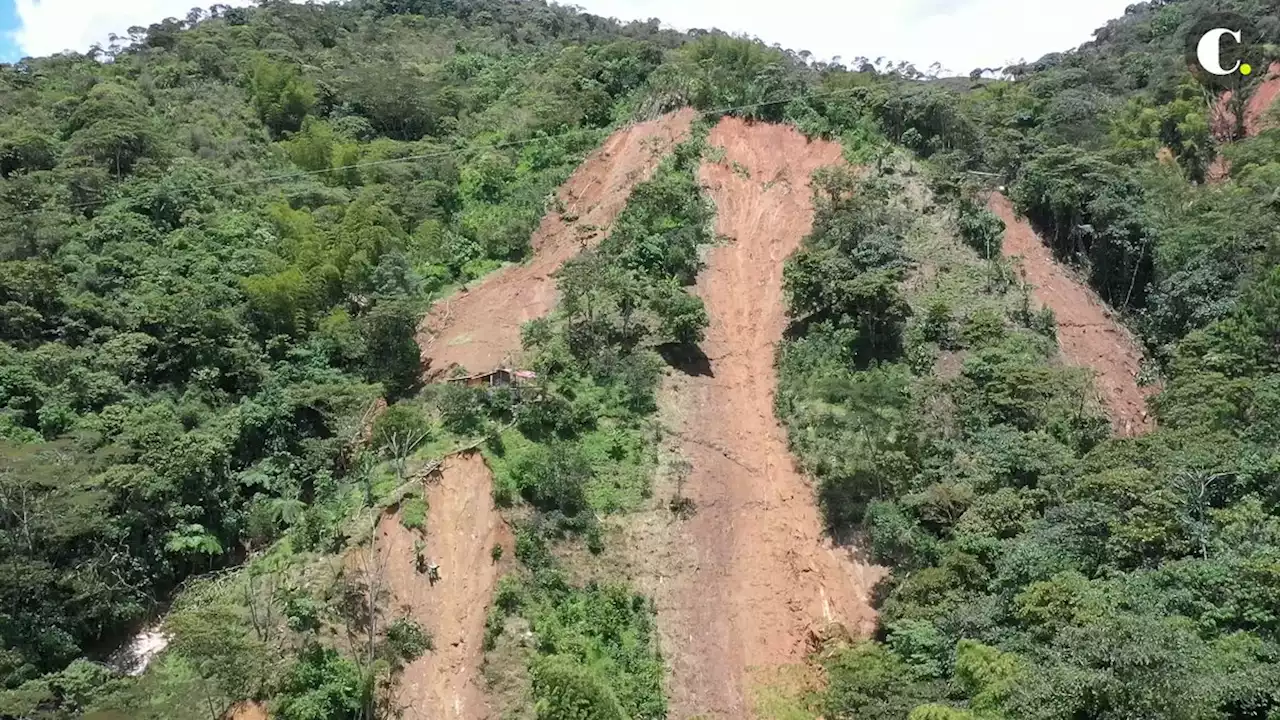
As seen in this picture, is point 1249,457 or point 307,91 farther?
point 307,91

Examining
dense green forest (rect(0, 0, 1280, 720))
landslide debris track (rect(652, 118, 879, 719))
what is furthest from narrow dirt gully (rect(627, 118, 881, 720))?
dense green forest (rect(0, 0, 1280, 720))

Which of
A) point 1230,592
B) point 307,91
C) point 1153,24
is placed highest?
point 1153,24

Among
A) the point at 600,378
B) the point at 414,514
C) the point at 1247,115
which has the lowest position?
the point at 414,514

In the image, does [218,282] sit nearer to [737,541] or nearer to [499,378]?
[499,378]

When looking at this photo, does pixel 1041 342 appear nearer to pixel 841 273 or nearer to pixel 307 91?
pixel 841 273

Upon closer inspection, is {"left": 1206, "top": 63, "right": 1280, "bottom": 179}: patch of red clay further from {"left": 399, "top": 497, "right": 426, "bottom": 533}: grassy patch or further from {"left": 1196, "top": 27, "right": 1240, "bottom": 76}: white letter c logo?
{"left": 399, "top": 497, "right": 426, "bottom": 533}: grassy patch

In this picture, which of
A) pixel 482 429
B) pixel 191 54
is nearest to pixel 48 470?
pixel 482 429

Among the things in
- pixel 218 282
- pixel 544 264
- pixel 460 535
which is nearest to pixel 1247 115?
pixel 544 264
